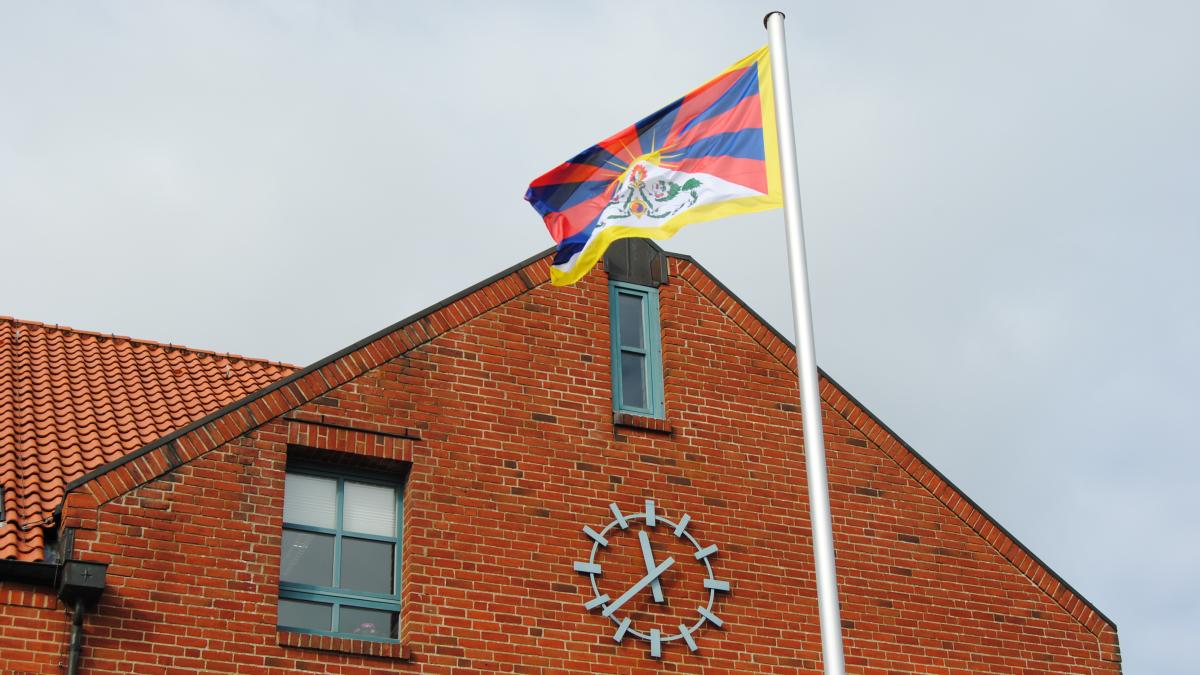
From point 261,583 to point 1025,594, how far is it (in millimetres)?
8028

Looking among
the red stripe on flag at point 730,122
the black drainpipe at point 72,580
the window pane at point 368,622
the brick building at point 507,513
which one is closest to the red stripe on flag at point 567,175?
the red stripe on flag at point 730,122

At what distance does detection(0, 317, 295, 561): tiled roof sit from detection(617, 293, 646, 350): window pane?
4.31 metres

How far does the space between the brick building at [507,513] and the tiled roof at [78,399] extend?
0.14 ft

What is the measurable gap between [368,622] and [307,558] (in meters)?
0.81

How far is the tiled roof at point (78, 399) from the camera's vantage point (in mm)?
14992

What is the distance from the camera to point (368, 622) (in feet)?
50.3

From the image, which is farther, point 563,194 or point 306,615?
point 306,615

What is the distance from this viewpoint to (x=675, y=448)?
17172 mm

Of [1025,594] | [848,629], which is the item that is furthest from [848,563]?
[1025,594]

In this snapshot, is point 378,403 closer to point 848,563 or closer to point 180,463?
point 180,463

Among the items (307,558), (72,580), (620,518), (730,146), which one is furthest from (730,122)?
(72,580)

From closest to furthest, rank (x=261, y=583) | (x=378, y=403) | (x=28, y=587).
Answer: (x=28, y=587) → (x=261, y=583) → (x=378, y=403)

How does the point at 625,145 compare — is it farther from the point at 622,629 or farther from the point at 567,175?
the point at 622,629

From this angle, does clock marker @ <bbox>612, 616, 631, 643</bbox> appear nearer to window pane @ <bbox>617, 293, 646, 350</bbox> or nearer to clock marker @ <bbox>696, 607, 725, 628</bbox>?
clock marker @ <bbox>696, 607, 725, 628</bbox>
